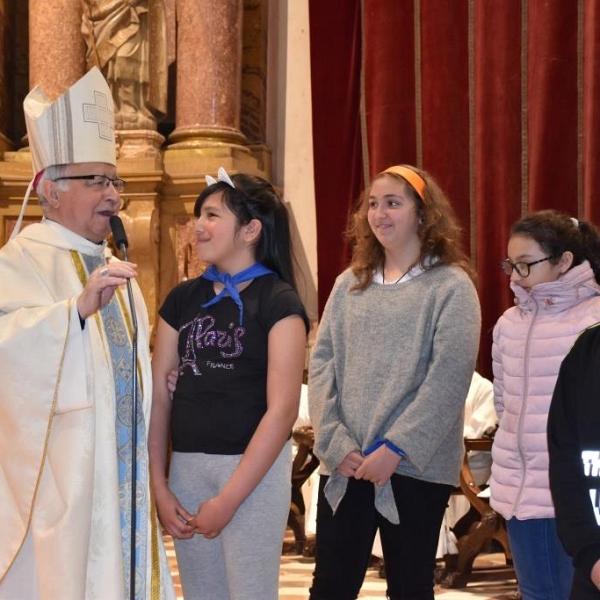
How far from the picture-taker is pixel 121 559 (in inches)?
99.7

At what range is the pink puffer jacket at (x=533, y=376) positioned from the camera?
285 centimetres

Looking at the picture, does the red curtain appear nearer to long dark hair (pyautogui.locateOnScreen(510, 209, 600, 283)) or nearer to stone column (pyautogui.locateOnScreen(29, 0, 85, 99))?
stone column (pyautogui.locateOnScreen(29, 0, 85, 99))

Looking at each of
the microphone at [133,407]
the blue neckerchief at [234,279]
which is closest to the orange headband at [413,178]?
the blue neckerchief at [234,279]

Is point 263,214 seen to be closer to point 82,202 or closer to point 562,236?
point 82,202

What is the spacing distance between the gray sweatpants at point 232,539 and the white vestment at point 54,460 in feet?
0.55

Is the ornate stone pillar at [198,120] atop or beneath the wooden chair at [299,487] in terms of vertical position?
atop

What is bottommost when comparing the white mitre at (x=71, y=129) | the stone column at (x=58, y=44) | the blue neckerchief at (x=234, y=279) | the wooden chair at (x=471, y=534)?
the wooden chair at (x=471, y=534)

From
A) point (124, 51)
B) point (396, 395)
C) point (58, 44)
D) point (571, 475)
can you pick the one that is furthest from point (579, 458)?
point (58, 44)

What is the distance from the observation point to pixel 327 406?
9.69 ft

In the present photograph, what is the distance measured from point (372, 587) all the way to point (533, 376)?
84.2 inches

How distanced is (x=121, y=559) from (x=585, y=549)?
43.3 inches

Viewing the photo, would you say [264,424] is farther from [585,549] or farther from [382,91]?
[382,91]

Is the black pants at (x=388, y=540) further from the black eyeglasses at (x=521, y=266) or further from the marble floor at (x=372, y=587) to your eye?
the marble floor at (x=372, y=587)

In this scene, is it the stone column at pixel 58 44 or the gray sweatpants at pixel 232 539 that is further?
the stone column at pixel 58 44
